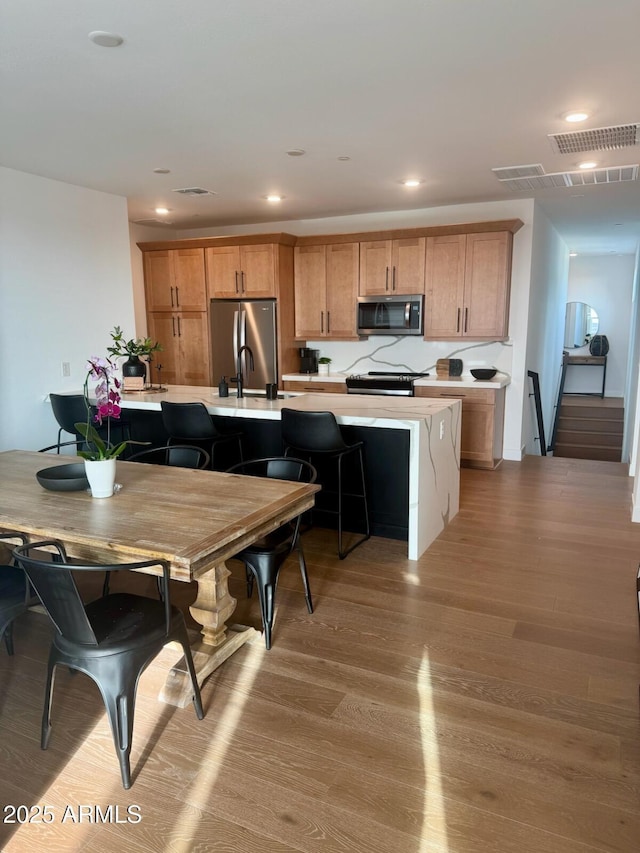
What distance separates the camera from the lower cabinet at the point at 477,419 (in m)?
5.62

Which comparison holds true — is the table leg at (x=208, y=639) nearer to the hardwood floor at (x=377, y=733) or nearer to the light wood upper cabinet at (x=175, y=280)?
the hardwood floor at (x=377, y=733)

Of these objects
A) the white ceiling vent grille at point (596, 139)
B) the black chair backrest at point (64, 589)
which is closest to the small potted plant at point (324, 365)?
the white ceiling vent grille at point (596, 139)

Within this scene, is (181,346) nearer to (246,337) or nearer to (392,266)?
(246,337)

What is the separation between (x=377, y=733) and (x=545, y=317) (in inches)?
254

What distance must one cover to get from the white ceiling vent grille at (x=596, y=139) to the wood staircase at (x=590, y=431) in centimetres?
590

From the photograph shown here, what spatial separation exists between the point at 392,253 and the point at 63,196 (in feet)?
10.3

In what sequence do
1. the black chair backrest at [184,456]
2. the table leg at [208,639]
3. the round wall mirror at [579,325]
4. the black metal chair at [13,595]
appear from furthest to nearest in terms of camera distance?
the round wall mirror at [579,325]
the black chair backrest at [184,456]
the table leg at [208,639]
the black metal chair at [13,595]

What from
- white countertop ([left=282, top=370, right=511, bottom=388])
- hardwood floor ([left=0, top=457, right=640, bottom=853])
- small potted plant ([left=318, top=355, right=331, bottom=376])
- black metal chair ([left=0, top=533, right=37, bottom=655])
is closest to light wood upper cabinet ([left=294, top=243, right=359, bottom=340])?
small potted plant ([left=318, top=355, right=331, bottom=376])

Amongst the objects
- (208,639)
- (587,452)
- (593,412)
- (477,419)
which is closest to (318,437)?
(208,639)

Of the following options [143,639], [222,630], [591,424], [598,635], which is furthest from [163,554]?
[591,424]

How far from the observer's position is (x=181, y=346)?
7023mm

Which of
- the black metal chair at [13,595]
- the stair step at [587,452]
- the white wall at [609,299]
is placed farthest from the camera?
the white wall at [609,299]

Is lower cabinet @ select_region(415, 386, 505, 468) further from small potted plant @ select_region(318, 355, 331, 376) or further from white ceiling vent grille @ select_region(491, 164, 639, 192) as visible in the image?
white ceiling vent grille @ select_region(491, 164, 639, 192)

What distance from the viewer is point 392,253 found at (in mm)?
6082
